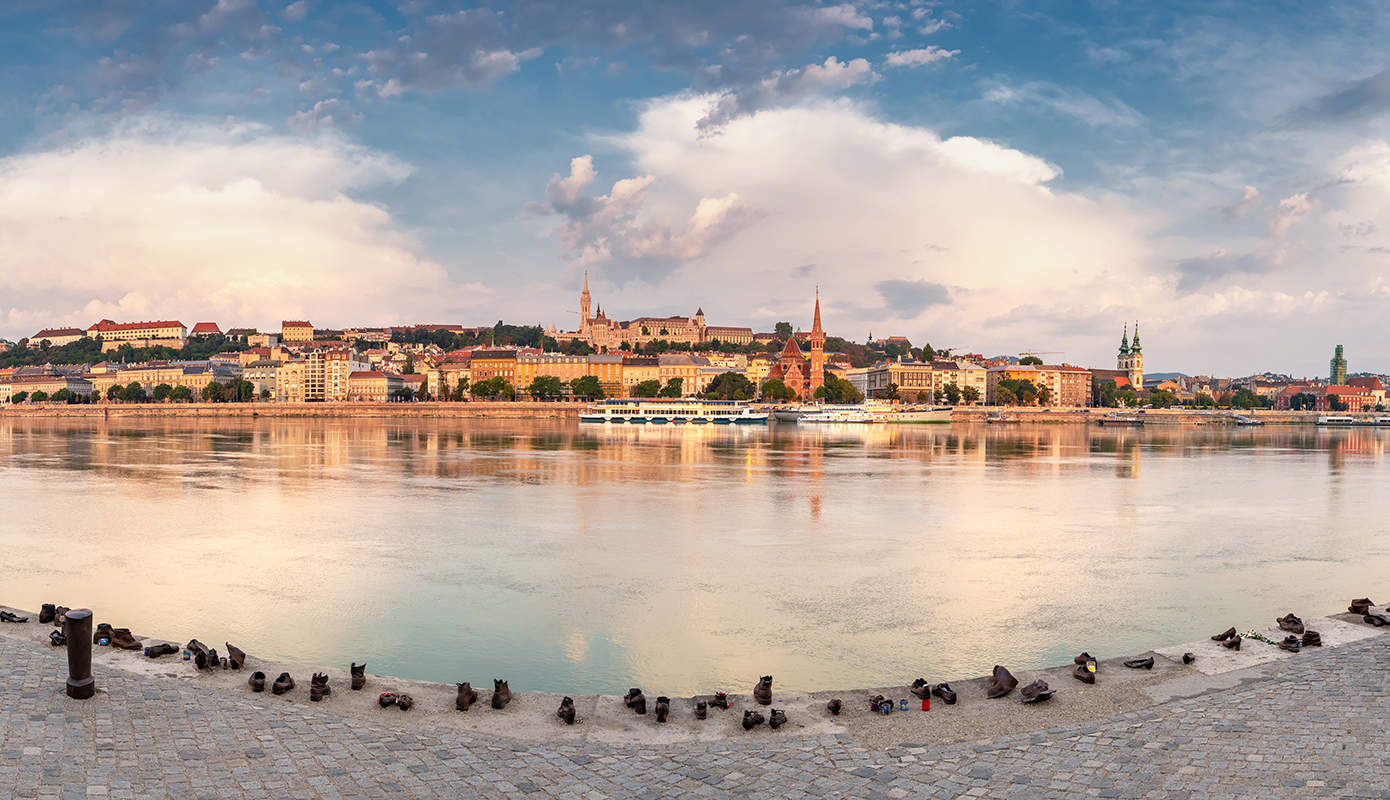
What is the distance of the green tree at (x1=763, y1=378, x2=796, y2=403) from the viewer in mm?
117688

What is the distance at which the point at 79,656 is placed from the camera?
6352 millimetres

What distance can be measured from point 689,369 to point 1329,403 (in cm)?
10646

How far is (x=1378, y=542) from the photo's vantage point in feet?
57.9

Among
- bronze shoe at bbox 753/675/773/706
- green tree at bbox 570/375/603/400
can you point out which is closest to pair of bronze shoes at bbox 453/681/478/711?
bronze shoe at bbox 753/675/773/706

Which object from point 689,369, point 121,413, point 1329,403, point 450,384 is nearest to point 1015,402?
point 689,369

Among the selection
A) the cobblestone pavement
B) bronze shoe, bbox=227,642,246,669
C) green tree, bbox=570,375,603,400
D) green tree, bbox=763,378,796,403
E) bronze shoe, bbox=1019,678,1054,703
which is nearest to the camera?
the cobblestone pavement

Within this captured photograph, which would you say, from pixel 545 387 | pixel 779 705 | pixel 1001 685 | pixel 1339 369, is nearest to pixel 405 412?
pixel 545 387

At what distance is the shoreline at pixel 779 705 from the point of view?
6.49 meters

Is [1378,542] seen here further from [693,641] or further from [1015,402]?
[1015,402]

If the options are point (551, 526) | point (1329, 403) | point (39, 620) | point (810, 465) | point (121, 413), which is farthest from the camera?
point (1329, 403)

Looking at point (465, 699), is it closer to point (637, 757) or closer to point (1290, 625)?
point (637, 757)

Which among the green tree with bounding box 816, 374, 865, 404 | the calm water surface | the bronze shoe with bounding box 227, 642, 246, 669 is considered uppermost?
the green tree with bounding box 816, 374, 865, 404

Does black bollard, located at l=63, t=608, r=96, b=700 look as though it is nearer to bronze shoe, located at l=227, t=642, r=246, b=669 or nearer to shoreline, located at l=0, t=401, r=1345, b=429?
bronze shoe, located at l=227, t=642, r=246, b=669

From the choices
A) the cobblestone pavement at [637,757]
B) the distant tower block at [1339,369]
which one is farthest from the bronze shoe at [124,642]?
the distant tower block at [1339,369]
